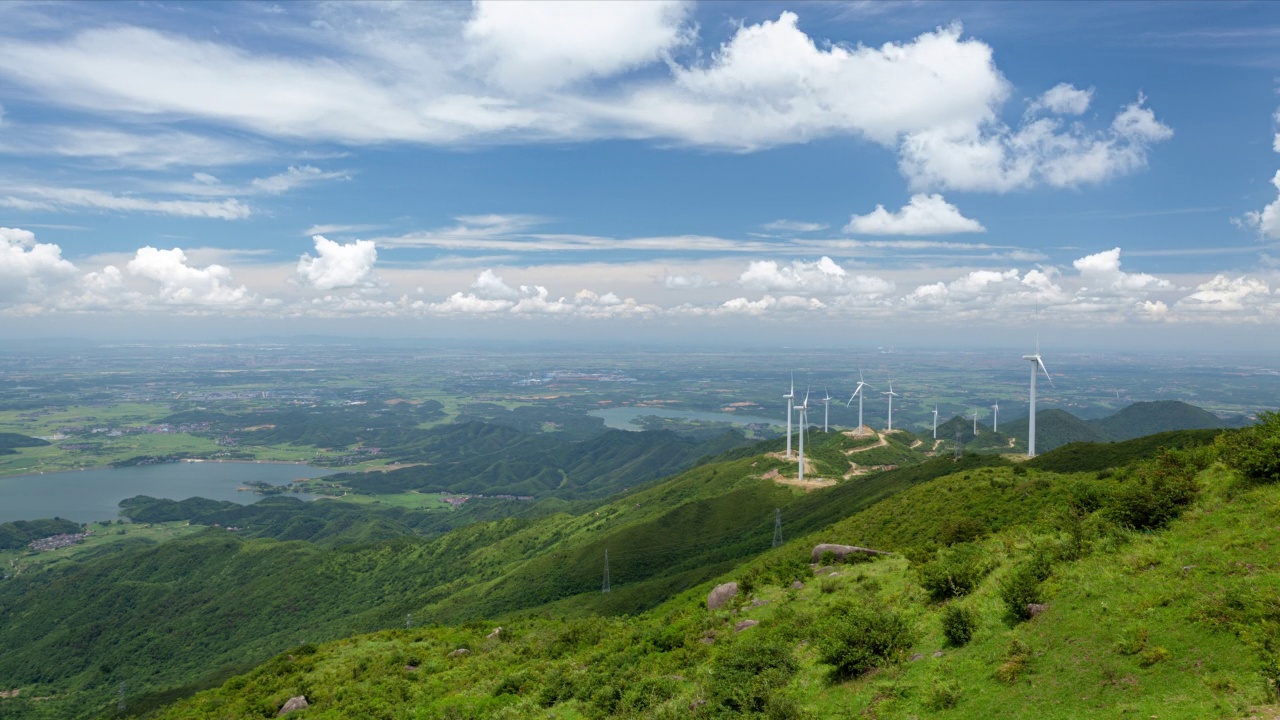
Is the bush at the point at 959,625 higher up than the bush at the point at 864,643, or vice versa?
the bush at the point at 959,625

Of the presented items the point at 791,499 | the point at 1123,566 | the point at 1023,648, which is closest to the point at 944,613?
the point at 1023,648

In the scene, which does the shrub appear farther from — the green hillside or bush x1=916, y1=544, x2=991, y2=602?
bush x1=916, y1=544, x2=991, y2=602

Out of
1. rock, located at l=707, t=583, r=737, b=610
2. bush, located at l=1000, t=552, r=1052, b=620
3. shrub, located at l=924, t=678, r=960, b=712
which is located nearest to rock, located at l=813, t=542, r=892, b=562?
rock, located at l=707, t=583, r=737, b=610

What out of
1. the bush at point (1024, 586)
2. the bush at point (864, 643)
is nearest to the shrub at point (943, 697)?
the bush at point (864, 643)

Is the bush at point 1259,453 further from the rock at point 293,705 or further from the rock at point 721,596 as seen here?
the rock at point 293,705

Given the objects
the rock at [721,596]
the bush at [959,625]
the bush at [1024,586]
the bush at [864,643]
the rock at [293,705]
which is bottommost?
the rock at [293,705]

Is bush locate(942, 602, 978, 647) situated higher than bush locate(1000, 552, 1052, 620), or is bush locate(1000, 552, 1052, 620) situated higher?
bush locate(1000, 552, 1052, 620)

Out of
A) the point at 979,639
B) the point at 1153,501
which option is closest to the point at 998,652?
the point at 979,639
